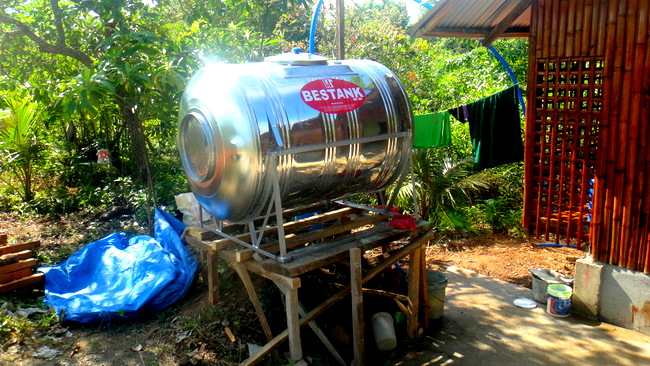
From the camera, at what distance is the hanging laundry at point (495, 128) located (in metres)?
6.99

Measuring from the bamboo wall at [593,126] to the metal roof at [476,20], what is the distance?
679 millimetres

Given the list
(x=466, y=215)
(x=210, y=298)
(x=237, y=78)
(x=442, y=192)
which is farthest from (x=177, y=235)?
(x=466, y=215)

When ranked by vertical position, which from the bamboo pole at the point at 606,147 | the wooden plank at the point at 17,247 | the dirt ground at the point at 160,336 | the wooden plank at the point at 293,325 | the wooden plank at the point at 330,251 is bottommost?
the dirt ground at the point at 160,336

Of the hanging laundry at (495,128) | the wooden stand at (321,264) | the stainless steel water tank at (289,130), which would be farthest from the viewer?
the hanging laundry at (495,128)

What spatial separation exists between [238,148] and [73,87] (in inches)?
112

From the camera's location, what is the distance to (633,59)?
471cm

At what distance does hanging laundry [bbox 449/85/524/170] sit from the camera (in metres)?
6.99

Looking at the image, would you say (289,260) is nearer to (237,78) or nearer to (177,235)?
(237,78)

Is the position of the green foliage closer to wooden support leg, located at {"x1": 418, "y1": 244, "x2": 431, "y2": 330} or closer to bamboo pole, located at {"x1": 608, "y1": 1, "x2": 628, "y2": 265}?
wooden support leg, located at {"x1": 418, "y1": 244, "x2": 431, "y2": 330}

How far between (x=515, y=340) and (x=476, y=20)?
3919 mm

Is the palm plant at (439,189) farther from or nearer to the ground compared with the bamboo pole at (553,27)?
nearer to the ground

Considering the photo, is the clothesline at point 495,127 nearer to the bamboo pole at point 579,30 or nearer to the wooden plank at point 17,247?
the bamboo pole at point 579,30

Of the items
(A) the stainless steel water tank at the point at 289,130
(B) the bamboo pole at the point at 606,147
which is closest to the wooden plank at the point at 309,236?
(A) the stainless steel water tank at the point at 289,130

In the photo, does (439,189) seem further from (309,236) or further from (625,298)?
(309,236)
